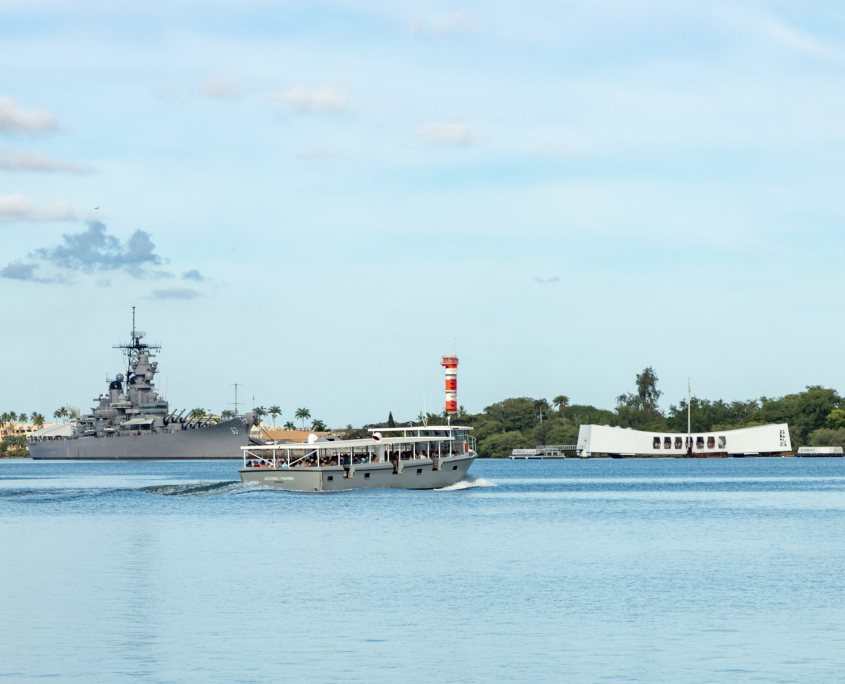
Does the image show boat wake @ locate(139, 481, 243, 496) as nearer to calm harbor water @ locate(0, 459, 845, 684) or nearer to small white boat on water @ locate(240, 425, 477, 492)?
small white boat on water @ locate(240, 425, 477, 492)

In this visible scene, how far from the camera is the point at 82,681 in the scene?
1454 inches

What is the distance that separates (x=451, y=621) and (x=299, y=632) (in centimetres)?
536

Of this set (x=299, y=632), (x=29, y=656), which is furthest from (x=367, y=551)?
(x=29, y=656)

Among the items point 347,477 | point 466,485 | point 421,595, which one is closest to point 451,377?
point 466,485

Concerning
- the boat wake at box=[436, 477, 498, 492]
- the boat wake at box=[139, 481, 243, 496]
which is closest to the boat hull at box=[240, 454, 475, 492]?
the boat wake at box=[436, 477, 498, 492]

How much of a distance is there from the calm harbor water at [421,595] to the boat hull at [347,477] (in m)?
15.5

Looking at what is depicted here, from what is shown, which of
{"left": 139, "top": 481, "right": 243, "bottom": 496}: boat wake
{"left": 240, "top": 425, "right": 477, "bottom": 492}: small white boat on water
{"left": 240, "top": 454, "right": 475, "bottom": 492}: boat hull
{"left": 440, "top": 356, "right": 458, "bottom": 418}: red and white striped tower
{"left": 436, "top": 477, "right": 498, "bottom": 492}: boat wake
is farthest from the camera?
{"left": 440, "top": 356, "right": 458, "bottom": 418}: red and white striped tower

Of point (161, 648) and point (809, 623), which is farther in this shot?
point (809, 623)

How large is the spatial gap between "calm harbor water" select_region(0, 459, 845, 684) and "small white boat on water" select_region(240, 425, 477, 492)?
16.0m

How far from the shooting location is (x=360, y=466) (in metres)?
121

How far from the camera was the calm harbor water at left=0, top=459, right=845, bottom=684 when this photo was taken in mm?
39281

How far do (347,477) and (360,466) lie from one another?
1.73 meters

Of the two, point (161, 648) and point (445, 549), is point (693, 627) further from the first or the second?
point (445, 549)

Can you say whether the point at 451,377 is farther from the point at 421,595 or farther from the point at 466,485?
the point at 421,595
